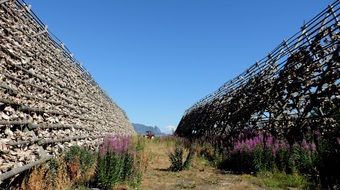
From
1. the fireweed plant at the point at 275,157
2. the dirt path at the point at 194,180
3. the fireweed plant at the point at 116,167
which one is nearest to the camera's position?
the fireweed plant at the point at 116,167

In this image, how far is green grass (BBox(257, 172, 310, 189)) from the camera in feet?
28.5

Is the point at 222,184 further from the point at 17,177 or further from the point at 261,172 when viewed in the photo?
the point at 17,177

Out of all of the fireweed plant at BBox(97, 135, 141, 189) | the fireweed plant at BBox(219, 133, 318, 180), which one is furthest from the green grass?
the fireweed plant at BBox(97, 135, 141, 189)

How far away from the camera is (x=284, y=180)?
9.22 meters

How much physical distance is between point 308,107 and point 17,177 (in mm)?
6698

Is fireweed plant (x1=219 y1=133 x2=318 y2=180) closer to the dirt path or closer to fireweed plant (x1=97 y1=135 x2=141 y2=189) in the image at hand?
the dirt path

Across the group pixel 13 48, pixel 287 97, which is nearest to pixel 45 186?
pixel 13 48

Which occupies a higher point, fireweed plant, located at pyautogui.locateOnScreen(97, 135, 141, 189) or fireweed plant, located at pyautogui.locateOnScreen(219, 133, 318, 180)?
fireweed plant, located at pyautogui.locateOnScreen(219, 133, 318, 180)

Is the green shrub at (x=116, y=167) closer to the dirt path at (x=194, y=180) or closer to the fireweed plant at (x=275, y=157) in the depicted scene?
the dirt path at (x=194, y=180)

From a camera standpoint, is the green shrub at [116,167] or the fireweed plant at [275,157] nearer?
the green shrub at [116,167]

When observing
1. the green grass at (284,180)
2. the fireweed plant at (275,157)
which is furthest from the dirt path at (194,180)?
the fireweed plant at (275,157)

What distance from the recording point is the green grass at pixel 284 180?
28.5 ft

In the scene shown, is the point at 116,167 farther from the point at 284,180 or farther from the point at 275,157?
the point at 275,157

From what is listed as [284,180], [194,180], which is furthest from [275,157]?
[194,180]
